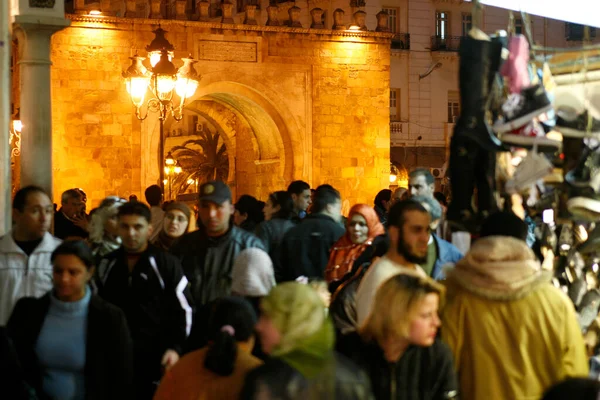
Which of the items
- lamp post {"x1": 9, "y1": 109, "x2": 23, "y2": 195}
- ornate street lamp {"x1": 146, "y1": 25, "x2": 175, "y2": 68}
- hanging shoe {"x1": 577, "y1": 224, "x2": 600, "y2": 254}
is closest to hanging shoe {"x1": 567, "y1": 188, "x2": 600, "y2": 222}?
hanging shoe {"x1": 577, "y1": 224, "x2": 600, "y2": 254}

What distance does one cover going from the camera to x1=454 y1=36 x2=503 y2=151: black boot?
6.73m

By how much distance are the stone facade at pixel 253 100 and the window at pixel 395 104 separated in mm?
13640

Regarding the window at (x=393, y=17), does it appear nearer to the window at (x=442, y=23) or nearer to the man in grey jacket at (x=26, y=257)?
the window at (x=442, y=23)

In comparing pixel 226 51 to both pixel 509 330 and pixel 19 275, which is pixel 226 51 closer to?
pixel 19 275

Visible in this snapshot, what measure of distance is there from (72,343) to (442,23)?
39.6 metres

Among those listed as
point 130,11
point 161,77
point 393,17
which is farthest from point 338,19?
point 393,17

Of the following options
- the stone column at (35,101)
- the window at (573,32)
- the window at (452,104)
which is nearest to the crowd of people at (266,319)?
the stone column at (35,101)

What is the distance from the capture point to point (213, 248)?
809cm

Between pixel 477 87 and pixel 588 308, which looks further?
pixel 588 308

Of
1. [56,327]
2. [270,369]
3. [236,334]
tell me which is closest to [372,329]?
→ [236,334]

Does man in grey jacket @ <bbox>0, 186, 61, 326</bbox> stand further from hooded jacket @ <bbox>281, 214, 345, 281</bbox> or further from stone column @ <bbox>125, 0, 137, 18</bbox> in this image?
stone column @ <bbox>125, 0, 137, 18</bbox>

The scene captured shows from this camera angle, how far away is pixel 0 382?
19.5ft

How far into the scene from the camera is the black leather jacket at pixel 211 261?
8.00 meters

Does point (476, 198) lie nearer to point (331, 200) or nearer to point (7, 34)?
point (331, 200)
